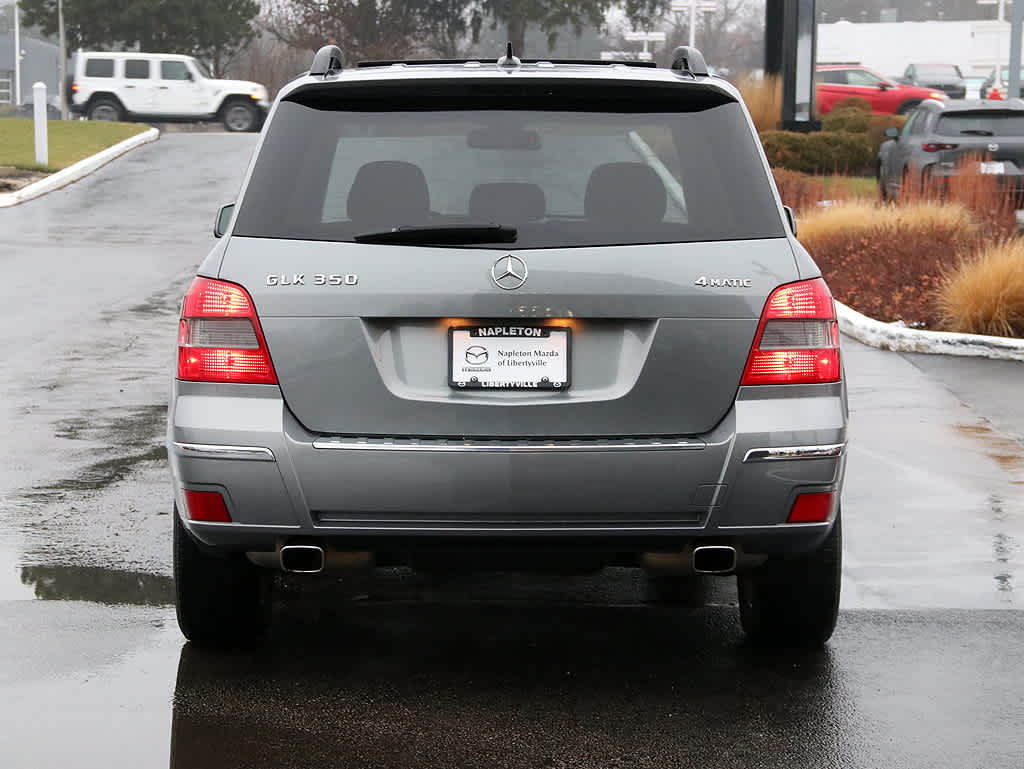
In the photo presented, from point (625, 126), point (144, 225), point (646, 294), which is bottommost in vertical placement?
point (144, 225)

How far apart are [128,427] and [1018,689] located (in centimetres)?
569

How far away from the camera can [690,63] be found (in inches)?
206

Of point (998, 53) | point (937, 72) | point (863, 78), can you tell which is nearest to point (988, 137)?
point (863, 78)

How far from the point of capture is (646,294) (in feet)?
14.8

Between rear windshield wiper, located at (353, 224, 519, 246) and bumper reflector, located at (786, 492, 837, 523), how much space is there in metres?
1.05

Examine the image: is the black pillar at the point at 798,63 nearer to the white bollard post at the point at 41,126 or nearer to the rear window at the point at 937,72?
the white bollard post at the point at 41,126

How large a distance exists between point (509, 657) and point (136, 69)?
40988 mm

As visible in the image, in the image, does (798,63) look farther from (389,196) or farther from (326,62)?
(389,196)

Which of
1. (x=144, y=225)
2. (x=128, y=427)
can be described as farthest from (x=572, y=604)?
(x=144, y=225)

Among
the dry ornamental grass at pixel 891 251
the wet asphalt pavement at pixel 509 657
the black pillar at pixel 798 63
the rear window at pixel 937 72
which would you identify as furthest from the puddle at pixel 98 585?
the rear window at pixel 937 72

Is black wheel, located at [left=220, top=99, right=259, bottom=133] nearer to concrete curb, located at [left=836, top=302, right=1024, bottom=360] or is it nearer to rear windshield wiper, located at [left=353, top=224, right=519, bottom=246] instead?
concrete curb, located at [left=836, top=302, right=1024, bottom=360]

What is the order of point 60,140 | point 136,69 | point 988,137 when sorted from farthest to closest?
point 136,69, point 60,140, point 988,137

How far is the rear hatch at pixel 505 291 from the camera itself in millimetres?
4488

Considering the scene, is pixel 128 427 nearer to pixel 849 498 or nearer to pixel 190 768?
pixel 849 498
